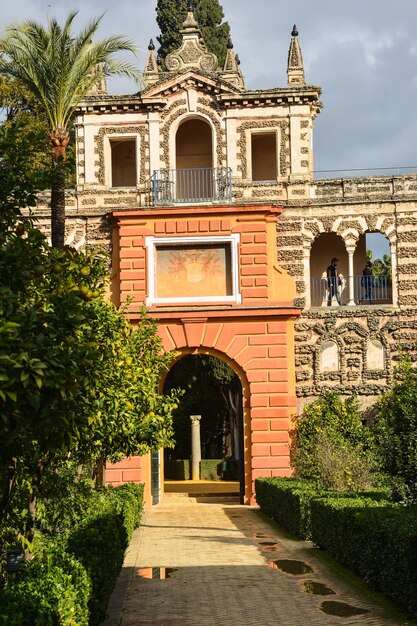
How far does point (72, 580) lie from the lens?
1159 cm

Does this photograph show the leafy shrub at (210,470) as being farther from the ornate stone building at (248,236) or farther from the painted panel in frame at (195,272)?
the painted panel in frame at (195,272)

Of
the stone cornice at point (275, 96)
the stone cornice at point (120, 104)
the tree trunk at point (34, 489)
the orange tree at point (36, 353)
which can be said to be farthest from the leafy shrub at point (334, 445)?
the tree trunk at point (34, 489)

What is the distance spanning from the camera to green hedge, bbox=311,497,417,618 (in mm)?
14383

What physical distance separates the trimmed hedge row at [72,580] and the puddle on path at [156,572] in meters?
0.83

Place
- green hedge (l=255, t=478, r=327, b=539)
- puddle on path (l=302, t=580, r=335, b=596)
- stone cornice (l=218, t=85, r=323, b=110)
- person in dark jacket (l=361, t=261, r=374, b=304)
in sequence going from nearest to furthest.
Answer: puddle on path (l=302, t=580, r=335, b=596)
green hedge (l=255, t=478, r=327, b=539)
stone cornice (l=218, t=85, r=323, b=110)
person in dark jacket (l=361, t=261, r=374, b=304)

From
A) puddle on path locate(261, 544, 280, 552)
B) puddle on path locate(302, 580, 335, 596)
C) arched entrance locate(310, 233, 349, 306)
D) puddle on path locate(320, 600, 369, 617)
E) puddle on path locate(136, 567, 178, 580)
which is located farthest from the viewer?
arched entrance locate(310, 233, 349, 306)

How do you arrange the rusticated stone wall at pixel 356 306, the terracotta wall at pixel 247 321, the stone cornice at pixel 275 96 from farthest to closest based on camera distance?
1. the stone cornice at pixel 275 96
2. the rusticated stone wall at pixel 356 306
3. the terracotta wall at pixel 247 321

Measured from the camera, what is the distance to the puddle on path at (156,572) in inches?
727

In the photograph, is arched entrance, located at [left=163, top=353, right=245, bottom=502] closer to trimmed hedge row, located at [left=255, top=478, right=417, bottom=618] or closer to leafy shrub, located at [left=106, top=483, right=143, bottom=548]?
leafy shrub, located at [left=106, top=483, right=143, bottom=548]

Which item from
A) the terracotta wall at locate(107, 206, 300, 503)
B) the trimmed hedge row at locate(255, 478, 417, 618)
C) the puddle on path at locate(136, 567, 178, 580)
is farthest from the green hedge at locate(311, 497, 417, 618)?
the terracotta wall at locate(107, 206, 300, 503)

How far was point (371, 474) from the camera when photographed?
30.5 metres

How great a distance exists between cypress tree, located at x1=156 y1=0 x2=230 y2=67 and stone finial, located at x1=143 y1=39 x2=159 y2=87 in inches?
439

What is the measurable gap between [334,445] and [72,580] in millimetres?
19728

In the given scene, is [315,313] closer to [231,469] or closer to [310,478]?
[310,478]
